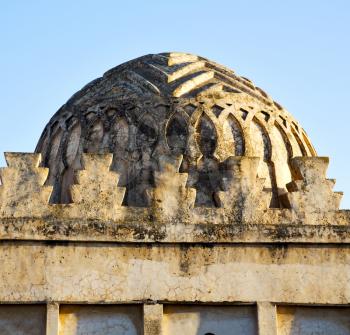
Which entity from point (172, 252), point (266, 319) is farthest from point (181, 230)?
point (266, 319)

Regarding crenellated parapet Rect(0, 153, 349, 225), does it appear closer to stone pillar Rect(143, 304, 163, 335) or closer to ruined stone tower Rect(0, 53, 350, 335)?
ruined stone tower Rect(0, 53, 350, 335)

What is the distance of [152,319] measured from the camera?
1036 centimetres

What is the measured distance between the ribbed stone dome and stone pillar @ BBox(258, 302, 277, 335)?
1505 millimetres

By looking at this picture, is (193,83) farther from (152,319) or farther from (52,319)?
(52,319)

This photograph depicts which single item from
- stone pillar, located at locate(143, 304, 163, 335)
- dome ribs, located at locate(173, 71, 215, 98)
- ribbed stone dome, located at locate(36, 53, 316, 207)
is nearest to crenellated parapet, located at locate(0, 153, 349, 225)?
ribbed stone dome, located at locate(36, 53, 316, 207)

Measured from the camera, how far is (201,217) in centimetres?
1075

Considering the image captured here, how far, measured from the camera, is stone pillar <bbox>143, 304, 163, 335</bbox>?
10328 millimetres

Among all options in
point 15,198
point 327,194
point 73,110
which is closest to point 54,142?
point 73,110

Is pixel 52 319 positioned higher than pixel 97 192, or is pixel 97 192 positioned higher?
pixel 97 192

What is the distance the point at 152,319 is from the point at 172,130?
8.57ft

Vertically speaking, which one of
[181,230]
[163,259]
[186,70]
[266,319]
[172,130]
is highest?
[186,70]

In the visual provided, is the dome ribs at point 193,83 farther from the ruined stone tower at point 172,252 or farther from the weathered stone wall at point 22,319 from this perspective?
the weathered stone wall at point 22,319

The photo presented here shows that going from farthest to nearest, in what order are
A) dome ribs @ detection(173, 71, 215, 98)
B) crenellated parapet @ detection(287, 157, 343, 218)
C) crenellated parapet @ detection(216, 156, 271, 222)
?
dome ribs @ detection(173, 71, 215, 98)
crenellated parapet @ detection(287, 157, 343, 218)
crenellated parapet @ detection(216, 156, 271, 222)

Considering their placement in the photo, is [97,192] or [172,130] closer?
[97,192]
